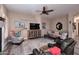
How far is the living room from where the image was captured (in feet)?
6.55

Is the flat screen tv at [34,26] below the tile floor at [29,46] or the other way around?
the other way around

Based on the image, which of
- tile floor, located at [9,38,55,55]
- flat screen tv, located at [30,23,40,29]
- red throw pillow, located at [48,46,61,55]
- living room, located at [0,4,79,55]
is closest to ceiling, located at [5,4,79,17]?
living room, located at [0,4,79,55]

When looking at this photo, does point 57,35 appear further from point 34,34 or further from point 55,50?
point 34,34

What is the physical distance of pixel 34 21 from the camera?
→ 2.09 meters

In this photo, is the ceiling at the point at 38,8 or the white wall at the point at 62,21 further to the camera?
the white wall at the point at 62,21

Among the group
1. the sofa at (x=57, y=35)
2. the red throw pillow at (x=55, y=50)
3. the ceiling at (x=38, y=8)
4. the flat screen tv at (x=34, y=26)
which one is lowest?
the red throw pillow at (x=55, y=50)

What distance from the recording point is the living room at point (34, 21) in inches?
78.5

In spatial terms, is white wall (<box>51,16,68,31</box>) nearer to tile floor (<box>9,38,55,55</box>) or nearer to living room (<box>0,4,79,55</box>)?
living room (<box>0,4,79,55</box>)

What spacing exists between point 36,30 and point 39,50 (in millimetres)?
402

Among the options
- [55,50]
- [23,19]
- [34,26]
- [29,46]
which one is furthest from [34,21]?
[55,50]

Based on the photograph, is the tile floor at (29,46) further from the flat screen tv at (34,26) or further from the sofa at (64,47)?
the flat screen tv at (34,26)

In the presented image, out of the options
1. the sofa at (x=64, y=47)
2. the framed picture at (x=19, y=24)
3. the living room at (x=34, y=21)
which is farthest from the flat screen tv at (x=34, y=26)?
the sofa at (x=64, y=47)

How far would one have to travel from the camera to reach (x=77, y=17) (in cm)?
206
